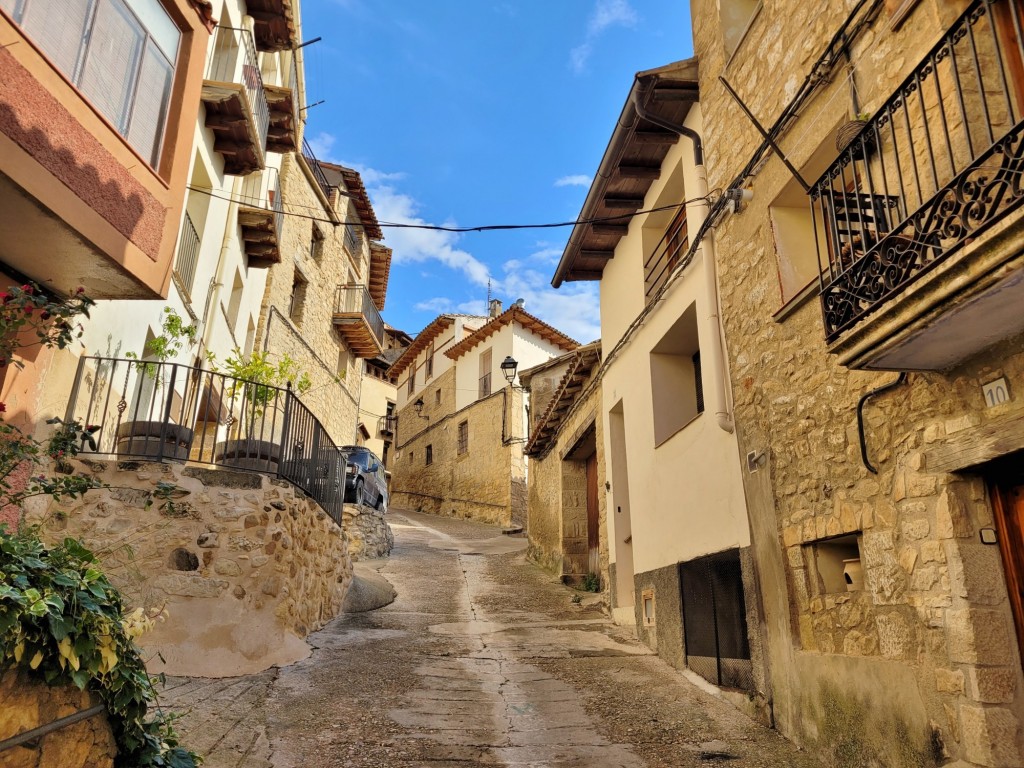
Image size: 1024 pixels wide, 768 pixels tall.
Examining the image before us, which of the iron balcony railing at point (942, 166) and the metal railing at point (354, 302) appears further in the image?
the metal railing at point (354, 302)

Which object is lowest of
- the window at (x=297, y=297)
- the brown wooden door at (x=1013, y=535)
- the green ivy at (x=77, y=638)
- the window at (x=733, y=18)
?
the green ivy at (x=77, y=638)

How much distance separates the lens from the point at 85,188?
5.00 meters

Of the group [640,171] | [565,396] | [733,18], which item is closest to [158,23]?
[640,171]

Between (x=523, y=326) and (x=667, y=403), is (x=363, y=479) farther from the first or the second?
(x=523, y=326)

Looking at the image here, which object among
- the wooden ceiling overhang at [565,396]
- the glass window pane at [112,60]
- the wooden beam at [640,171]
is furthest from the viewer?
the wooden ceiling overhang at [565,396]

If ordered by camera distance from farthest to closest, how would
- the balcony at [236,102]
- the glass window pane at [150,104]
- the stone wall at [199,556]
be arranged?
the balcony at [236,102] < the stone wall at [199,556] < the glass window pane at [150,104]

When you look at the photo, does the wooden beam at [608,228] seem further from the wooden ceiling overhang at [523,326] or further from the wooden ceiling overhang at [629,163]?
the wooden ceiling overhang at [523,326]

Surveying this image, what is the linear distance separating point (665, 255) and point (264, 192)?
27.6 feet

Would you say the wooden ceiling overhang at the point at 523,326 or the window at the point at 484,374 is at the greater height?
the wooden ceiling overhang at the point at 523,326

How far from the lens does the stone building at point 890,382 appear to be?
3352 millimetres

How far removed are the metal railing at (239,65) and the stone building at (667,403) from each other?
4874mm

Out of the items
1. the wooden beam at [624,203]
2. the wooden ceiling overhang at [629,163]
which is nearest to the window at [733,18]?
the wooden ceiling overhang at [629,163]

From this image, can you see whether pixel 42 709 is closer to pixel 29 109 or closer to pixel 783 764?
pixel 29 109

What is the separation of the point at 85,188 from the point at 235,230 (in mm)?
6733
